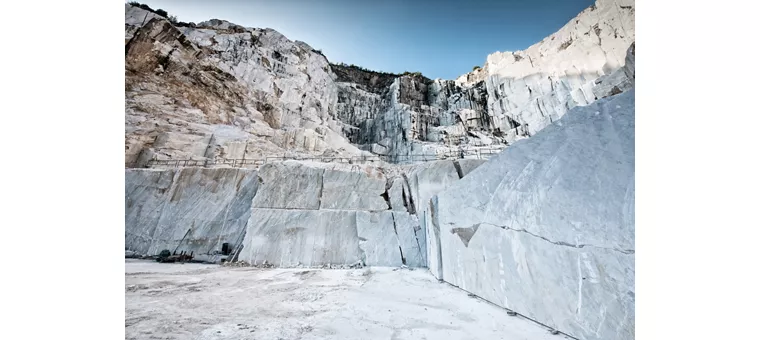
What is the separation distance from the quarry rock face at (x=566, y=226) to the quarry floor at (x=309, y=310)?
0.41 meters

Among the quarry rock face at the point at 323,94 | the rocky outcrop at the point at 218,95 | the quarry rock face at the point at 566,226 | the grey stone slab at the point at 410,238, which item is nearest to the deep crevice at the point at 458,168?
the grey stone slab at the point at 410,238

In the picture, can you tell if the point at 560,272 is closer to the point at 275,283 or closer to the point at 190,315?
the point at 190,315

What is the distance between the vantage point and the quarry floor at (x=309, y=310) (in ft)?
10.5

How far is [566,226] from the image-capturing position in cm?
316

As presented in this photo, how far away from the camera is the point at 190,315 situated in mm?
3799

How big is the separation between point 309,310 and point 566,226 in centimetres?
351

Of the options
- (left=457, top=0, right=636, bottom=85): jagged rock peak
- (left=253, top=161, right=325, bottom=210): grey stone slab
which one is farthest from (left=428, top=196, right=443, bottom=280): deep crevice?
(left=457, top=0, right=636, bottom=85): jagged rock peak

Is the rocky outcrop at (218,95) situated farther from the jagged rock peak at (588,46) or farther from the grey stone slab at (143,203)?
the jagged rock peak at (588,46)

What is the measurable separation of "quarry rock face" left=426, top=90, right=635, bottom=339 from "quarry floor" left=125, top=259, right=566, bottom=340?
405mm

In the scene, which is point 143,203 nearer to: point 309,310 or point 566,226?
point 309,310

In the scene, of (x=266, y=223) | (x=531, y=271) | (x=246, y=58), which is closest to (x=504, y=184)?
(x=531, y=271)
